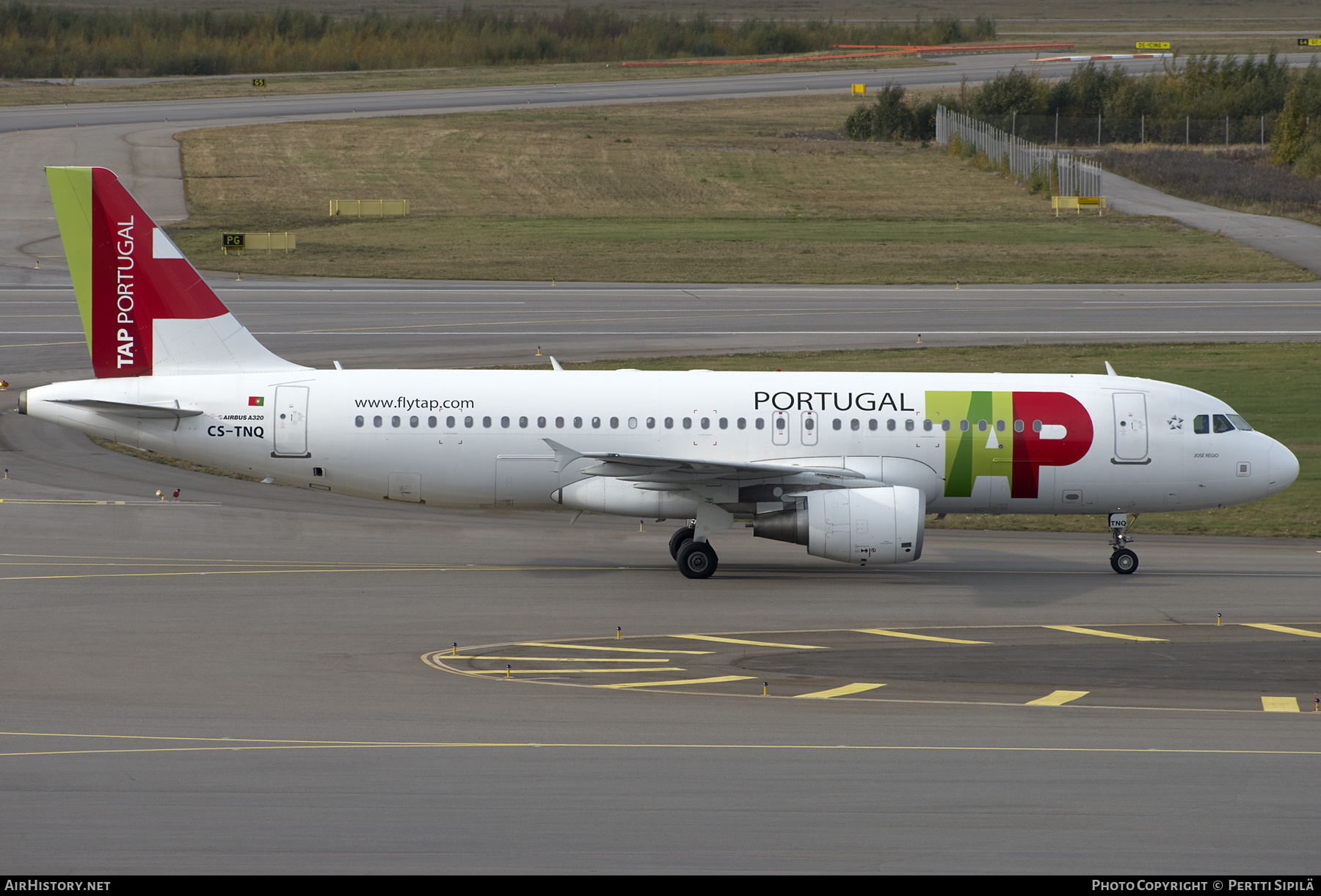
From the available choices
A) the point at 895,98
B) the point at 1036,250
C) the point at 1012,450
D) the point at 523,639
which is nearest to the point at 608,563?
the point at 523,639

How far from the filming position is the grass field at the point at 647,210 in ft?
234

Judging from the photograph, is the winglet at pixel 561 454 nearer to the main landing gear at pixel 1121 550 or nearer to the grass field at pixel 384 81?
the main landing gear at pixel 1121 550

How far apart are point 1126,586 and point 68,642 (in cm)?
1992

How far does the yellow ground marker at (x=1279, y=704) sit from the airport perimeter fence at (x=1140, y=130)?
325 feet

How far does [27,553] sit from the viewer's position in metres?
29.3

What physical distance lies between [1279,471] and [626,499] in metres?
13.8

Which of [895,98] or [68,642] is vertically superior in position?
[895,98]

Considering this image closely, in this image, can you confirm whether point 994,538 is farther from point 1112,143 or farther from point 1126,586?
point 1112,143

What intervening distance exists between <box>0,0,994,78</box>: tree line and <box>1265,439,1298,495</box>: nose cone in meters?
138

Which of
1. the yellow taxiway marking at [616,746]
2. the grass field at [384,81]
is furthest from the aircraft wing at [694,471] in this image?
the grass field at [384,81]

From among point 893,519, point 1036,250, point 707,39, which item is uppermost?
point 707,39

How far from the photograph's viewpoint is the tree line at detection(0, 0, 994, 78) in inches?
5915

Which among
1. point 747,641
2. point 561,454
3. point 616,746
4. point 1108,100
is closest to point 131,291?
point 561,454

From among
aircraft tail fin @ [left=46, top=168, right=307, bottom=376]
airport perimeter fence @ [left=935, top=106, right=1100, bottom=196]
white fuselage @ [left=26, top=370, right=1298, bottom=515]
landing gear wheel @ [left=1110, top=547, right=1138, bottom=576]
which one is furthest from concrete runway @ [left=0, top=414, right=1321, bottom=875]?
airport perimeter fence @ [left=935, top=106, right=1100, bottom=196]
